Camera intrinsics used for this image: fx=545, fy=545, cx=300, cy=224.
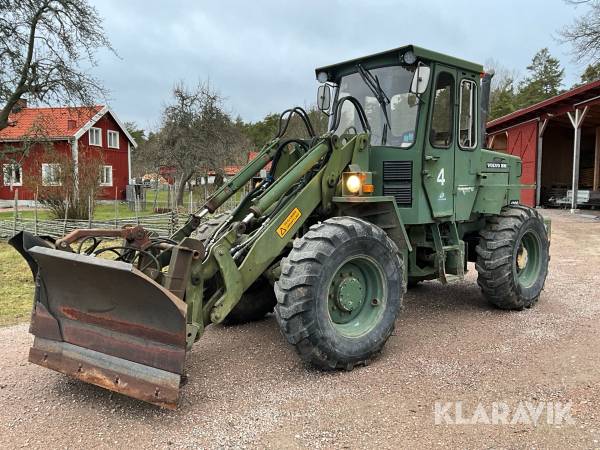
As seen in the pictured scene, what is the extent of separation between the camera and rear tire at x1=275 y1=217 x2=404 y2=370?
420 centimetres

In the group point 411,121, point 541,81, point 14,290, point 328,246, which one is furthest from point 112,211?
point 541,81

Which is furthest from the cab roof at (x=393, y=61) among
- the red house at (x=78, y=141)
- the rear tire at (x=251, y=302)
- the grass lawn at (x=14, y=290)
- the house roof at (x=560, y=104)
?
the red house at (x=78, y=141)

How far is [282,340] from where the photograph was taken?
210 inches

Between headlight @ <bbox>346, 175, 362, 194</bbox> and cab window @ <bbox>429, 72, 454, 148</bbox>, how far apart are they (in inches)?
43.4

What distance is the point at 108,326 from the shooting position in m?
3.92

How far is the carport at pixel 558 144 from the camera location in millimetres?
19531

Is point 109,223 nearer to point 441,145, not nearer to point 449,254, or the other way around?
point 449,254

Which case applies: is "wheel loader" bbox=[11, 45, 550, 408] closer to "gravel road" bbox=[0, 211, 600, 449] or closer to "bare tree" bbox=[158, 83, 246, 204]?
"gravel road" bbox=[0, 211, 600, 449]

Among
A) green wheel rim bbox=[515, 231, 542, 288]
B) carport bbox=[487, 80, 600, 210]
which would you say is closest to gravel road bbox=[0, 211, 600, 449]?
green wheel rim bbox=[515, 231, 542, 288]

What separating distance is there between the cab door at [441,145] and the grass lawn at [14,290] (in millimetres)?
4990

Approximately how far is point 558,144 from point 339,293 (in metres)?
25.7

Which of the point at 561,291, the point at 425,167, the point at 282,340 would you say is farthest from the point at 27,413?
the point at 561,291

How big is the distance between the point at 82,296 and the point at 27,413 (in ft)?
2.81

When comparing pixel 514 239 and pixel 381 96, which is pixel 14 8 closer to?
pixel 381 96
